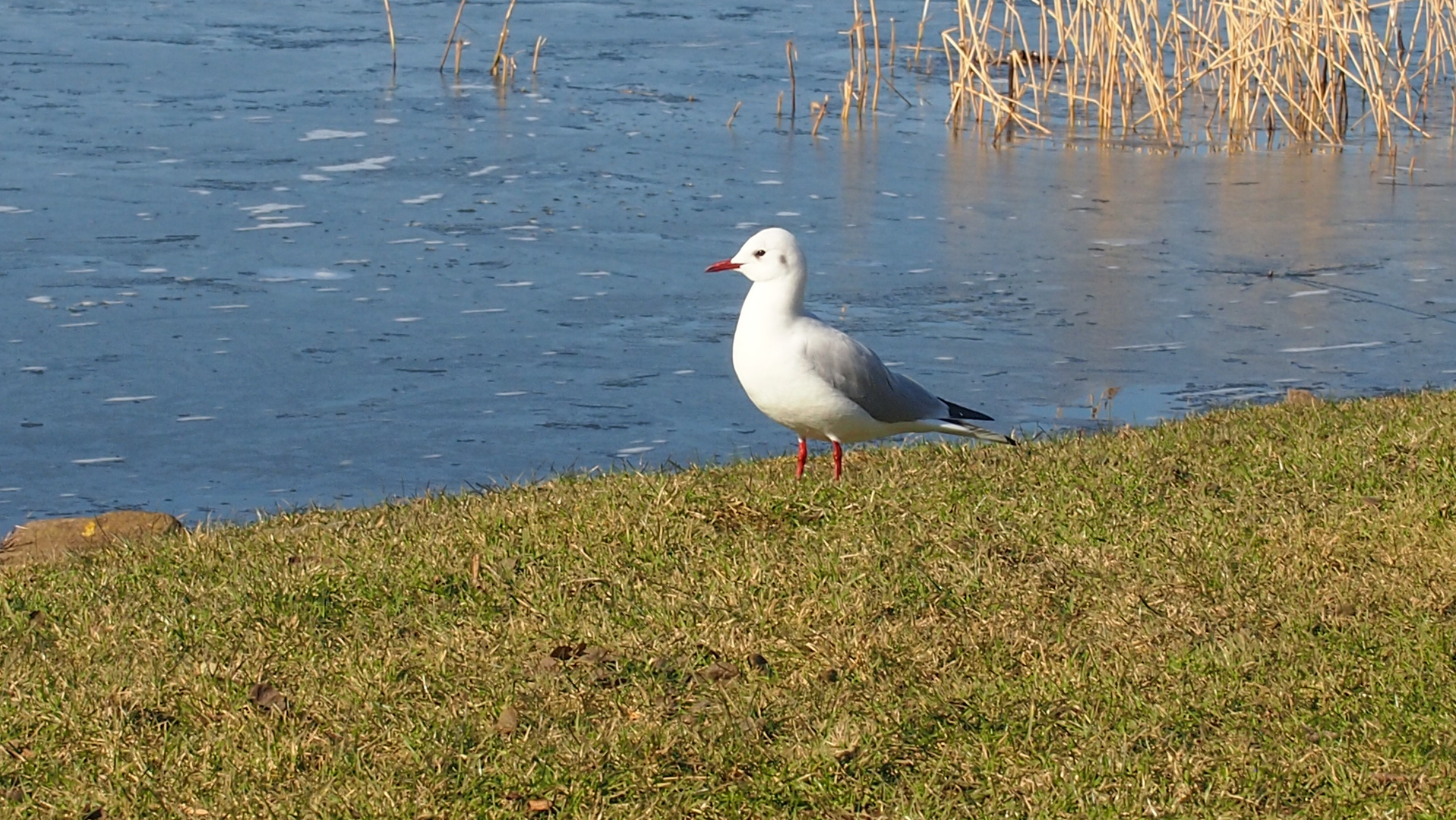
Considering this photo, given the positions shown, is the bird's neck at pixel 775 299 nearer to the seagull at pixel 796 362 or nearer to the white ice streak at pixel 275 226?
the seagull at pixel 796 362

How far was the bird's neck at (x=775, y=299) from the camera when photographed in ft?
20.5

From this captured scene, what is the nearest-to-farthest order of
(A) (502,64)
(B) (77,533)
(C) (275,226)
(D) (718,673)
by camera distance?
(D) (718,673)
(B) (77,533)
(C) (275,226)
(A) (502,64)

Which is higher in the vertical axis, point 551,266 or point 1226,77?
point 1226,77

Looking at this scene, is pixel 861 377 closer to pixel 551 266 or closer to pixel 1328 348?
pixel 1328 348

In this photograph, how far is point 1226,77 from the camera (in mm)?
16188

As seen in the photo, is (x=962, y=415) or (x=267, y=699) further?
(x=962, y=415)

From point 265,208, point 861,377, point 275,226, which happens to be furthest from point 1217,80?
point 861,377

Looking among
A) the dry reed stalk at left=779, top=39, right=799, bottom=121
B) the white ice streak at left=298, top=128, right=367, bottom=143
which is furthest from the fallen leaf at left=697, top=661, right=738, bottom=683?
the dry reed stalk at left=779, top=39, right=799, bottom=121

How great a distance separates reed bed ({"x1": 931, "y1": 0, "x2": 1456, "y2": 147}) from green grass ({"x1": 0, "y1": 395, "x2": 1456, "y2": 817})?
30.3 feet

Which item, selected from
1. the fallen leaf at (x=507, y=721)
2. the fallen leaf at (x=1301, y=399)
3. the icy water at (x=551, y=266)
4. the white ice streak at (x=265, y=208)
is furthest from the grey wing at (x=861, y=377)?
the white ice streak at (x=265, y=208)

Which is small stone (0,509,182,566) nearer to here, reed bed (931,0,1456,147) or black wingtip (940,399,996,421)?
black wingtip (940,399,996,421)

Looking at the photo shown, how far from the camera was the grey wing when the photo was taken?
20.4ft

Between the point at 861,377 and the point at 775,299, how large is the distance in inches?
15.1

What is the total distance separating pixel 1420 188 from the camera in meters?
14.0
